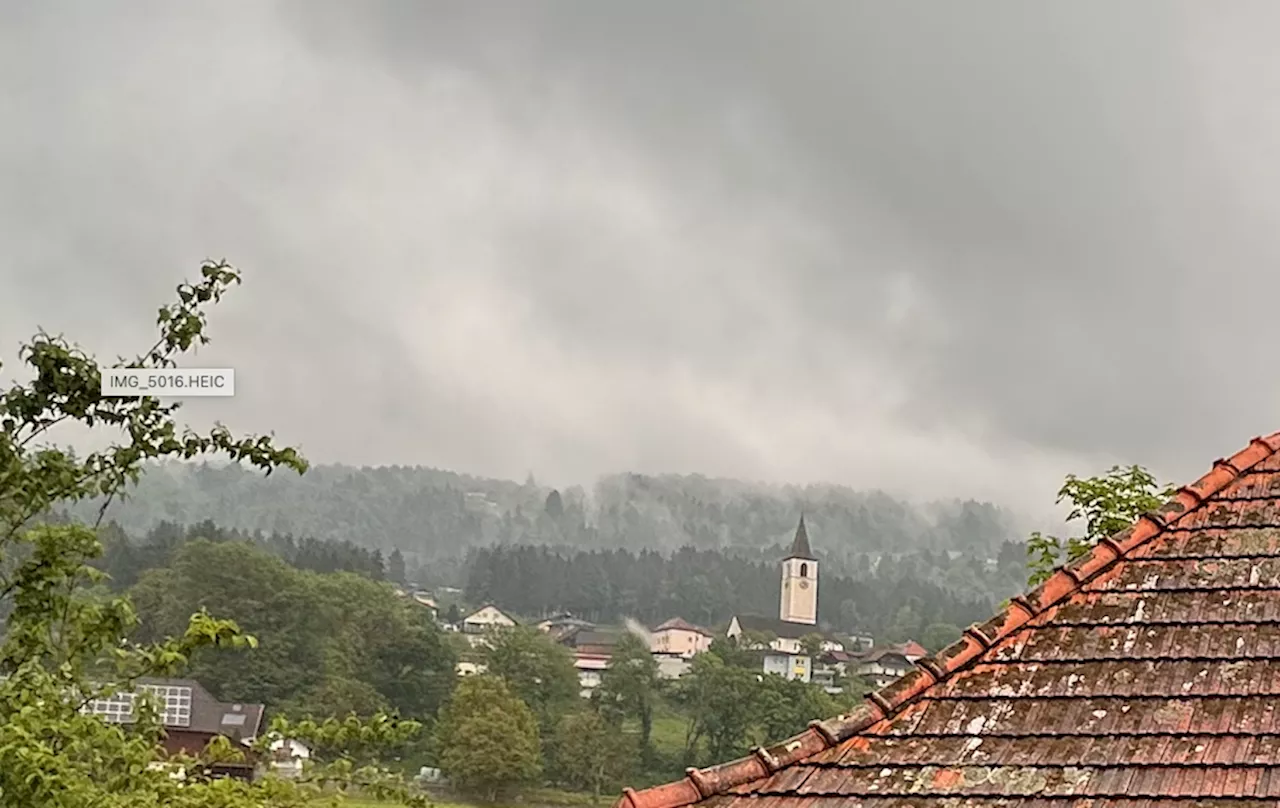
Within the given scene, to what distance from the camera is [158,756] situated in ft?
21.2

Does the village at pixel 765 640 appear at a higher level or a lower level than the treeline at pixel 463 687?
higher

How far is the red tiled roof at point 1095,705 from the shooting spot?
513 centimetres

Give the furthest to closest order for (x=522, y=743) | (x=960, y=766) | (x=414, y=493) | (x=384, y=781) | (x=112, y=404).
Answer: (x=414, y=493)
(x=522, y=743)
(x=384, y=781)
(x=112, y=404)
(x=960, y=766)

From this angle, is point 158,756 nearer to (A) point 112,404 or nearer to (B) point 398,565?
(A) point 112,404

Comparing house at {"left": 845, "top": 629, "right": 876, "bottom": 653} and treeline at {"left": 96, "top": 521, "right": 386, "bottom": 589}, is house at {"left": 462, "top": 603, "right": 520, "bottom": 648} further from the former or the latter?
house at {"left": 845, "top": 629, "right": 876, "bottom": 653}

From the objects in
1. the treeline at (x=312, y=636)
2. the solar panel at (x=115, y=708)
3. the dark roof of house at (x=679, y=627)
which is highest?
the dark roof of house at (x=679, y=627)

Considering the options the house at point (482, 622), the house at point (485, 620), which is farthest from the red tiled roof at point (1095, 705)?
the house at point (485, 620)

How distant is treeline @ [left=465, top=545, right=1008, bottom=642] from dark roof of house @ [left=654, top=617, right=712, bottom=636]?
8.45 m

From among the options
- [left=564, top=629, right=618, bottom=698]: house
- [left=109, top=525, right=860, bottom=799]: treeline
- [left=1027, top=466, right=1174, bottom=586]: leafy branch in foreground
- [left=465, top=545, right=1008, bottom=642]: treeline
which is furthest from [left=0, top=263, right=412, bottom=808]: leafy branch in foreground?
[left=465, top=545, right=1008, bottom=642]: treeline

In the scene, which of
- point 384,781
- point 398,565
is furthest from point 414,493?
point 384,781

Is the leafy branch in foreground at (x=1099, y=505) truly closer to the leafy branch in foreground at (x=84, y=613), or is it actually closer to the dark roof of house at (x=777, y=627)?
the leafy branch in foreground at (x=84, y=613)

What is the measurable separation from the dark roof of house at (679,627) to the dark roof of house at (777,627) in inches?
291

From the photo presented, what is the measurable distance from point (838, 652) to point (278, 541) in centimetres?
4396

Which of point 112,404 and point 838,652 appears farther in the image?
point 838,652
